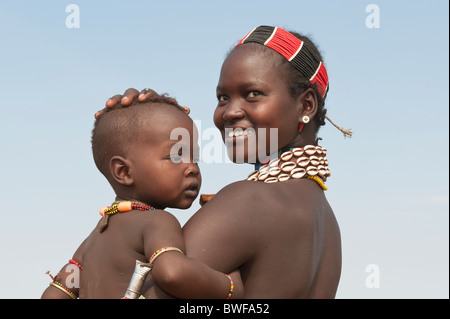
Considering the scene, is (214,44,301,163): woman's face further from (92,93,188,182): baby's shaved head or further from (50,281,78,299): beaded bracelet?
(50,281,78,299): beaded bracelet

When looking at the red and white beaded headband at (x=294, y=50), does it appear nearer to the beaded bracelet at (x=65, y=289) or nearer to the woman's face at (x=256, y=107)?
the woman's face at (x=256, y=107)

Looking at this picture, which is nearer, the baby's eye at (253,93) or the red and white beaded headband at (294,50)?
the baby's eye at (253,93)

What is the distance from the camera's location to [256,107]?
15.0 ft

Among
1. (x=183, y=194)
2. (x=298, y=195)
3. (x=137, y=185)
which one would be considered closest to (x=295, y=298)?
(x=298, y=195)

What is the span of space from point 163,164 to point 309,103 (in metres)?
1.25

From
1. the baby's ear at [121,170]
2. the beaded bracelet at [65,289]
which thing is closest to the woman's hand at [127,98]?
the baby's ear at [121,170]

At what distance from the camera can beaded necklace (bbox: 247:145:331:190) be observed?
4438 mm

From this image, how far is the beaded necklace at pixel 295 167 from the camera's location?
4.44m

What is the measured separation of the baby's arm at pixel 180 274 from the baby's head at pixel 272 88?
3.77ft

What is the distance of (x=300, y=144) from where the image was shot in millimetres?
4727

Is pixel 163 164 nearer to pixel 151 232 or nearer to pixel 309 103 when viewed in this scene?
pixel 151 232

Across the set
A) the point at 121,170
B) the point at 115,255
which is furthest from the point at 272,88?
the point at 115,255

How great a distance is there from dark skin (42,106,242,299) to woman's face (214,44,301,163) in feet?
1.17
